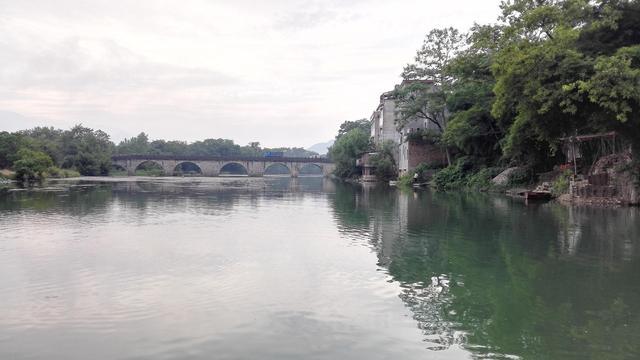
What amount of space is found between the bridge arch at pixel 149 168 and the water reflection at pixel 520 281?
11399 centimetres

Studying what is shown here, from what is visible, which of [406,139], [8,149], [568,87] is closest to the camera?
[568,87]

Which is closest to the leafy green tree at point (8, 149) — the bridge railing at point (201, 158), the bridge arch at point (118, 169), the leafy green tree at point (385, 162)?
the bridge arch at point (118, 169)

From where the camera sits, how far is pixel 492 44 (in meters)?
35.3

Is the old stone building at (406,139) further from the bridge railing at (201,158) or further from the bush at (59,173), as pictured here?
the bridge railing at (201,158)

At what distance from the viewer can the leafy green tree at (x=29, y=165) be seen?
7350cm

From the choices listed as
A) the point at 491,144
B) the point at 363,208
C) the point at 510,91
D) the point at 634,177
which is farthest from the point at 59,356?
the point at 491,144

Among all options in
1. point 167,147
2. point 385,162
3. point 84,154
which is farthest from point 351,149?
point 167,147

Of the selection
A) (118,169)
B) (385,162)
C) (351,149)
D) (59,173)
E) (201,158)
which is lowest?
(59,173)

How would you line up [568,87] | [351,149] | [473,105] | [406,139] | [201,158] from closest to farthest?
[568,87], [473,105], [406,139], [351,149], [201,158]

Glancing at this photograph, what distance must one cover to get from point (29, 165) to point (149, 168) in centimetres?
6360

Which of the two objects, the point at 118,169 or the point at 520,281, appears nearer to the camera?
the point at 520,281

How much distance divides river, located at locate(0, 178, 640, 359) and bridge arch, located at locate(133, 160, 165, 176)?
368ft

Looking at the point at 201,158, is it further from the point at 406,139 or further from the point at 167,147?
the point at 406,139

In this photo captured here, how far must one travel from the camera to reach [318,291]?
11898 millimetres
